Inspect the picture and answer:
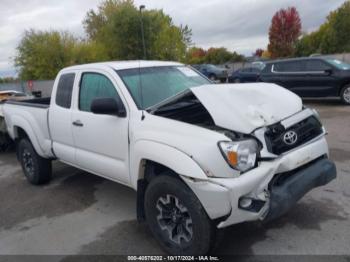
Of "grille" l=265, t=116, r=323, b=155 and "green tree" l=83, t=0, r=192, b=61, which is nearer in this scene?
"grille" l=265, t=116, r=323, b=155

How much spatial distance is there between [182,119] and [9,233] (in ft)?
8.39

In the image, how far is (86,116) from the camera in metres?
4.03

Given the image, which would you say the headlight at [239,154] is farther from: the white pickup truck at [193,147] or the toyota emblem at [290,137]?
the toyota emblem at [290,137]

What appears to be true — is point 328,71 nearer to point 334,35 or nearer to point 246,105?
point 246,105

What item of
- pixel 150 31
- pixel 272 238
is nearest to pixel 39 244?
pixel 272 238

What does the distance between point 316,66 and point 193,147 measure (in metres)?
9.84

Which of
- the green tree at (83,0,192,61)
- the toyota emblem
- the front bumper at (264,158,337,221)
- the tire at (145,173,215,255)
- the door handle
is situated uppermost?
the green tree at (83,0,192,61)

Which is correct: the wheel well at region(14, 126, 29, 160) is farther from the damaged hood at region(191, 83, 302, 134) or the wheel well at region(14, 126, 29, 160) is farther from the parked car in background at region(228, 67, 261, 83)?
the parked car in background at region(228, 67, 261, 83)

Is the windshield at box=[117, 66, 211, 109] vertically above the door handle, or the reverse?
the windshield at box=[117, 66, 211, 109]

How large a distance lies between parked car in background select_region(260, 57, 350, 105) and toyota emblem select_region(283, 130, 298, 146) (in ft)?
28.4

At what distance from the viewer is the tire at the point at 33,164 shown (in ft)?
17.4

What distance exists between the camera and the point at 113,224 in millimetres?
3943

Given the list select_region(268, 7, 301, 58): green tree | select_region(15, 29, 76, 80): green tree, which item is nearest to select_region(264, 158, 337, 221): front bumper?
select_region(15, 29, 76, 80): green tree

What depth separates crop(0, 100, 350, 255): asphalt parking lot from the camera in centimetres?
326
